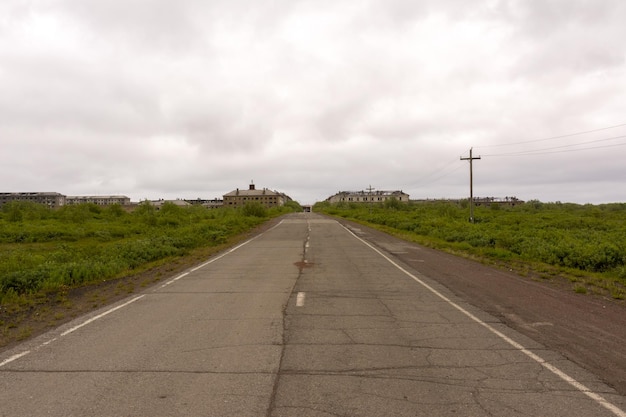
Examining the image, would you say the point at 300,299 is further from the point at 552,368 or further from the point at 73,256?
the point at 73,256

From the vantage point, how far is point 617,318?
8.33 m

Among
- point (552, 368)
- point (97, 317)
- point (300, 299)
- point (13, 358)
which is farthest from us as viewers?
point (300, 299)

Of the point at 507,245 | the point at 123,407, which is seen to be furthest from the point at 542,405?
the point at 507,245

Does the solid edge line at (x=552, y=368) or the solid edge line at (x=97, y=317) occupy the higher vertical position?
the solid edge line at (x=552, y=368)

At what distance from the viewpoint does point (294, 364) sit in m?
5.35

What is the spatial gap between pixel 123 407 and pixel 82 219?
58705 mm

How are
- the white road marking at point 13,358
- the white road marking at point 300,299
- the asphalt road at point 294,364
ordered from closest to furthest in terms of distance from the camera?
the asphalt road at point 294,364, the white road marking at point 13,358, the white road marking at point 300,299

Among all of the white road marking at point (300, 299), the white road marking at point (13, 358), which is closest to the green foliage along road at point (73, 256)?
the white road marking at point (13, 358)

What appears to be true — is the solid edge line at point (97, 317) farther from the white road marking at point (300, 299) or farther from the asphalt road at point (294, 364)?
the white road marking at point (300, 299)

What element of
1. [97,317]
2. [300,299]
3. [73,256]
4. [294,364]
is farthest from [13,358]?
[73,256]

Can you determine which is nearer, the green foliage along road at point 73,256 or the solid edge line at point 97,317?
the solid edge line at point 97,317

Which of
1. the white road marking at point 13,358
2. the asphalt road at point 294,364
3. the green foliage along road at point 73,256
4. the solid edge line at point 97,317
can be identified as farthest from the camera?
the green foliage along road at point 73,256

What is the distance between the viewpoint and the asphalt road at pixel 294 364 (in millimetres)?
4234

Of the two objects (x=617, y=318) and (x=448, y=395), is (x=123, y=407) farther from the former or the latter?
(x=617, y=318)
